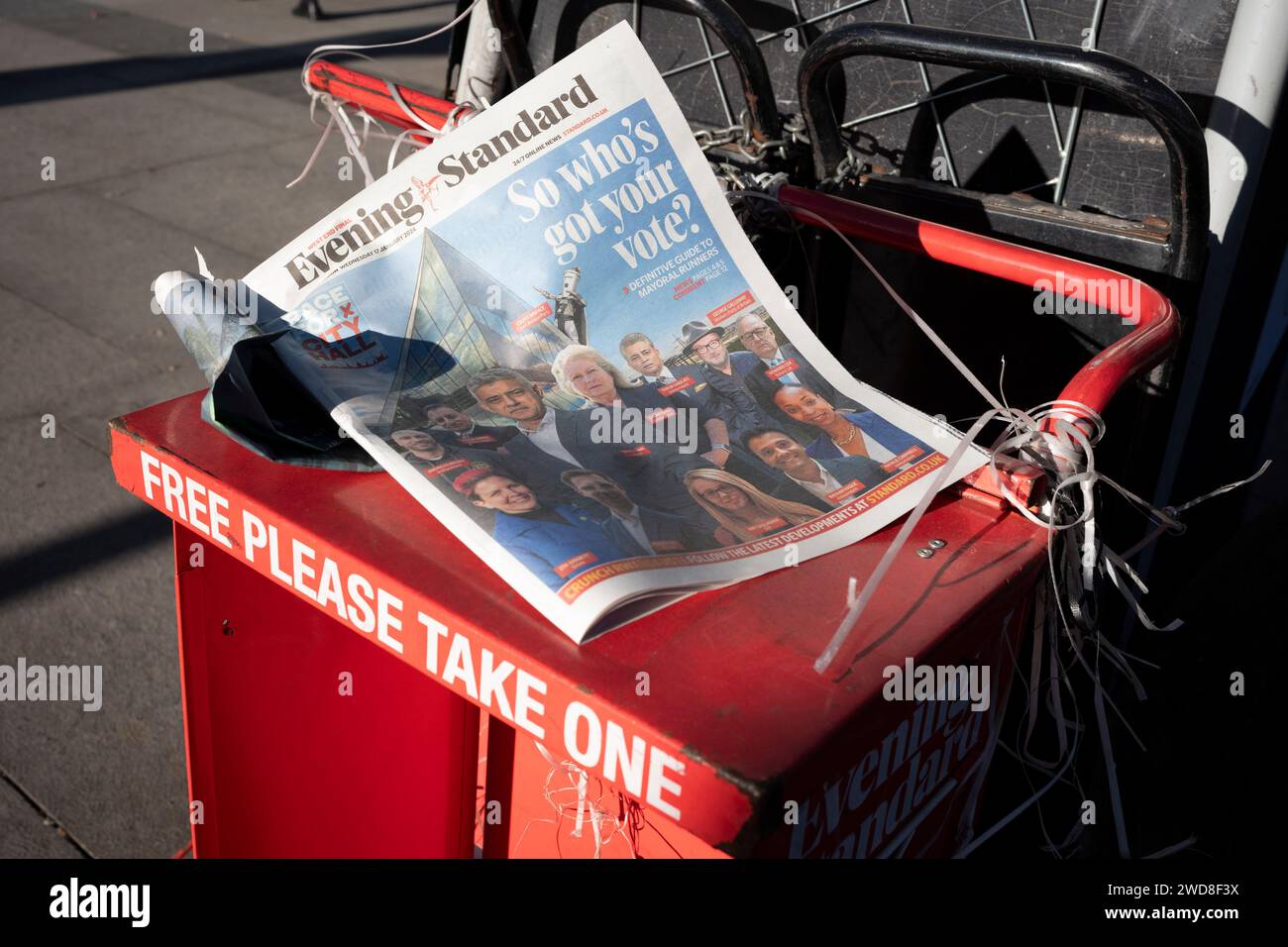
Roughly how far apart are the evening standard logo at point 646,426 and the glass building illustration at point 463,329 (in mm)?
39

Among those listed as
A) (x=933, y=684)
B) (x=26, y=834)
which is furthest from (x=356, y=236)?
(x=26, y=834)

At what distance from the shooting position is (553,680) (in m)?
0.84

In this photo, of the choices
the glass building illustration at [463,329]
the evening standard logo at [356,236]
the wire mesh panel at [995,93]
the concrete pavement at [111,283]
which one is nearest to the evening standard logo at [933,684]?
the glass building illustration at [463,329]

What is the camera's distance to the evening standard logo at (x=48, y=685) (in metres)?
2.19

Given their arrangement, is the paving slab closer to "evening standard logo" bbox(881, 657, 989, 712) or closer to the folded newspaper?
the folded newspaper

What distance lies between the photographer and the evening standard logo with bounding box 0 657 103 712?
219 cm

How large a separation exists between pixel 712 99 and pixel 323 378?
1205 mm

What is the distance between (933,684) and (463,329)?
0.58 m

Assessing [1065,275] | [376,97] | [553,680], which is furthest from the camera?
[376,97]

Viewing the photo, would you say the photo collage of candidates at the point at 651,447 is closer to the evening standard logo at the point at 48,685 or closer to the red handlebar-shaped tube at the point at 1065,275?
the red handlebar-shaped tube at the point at 1065,275
